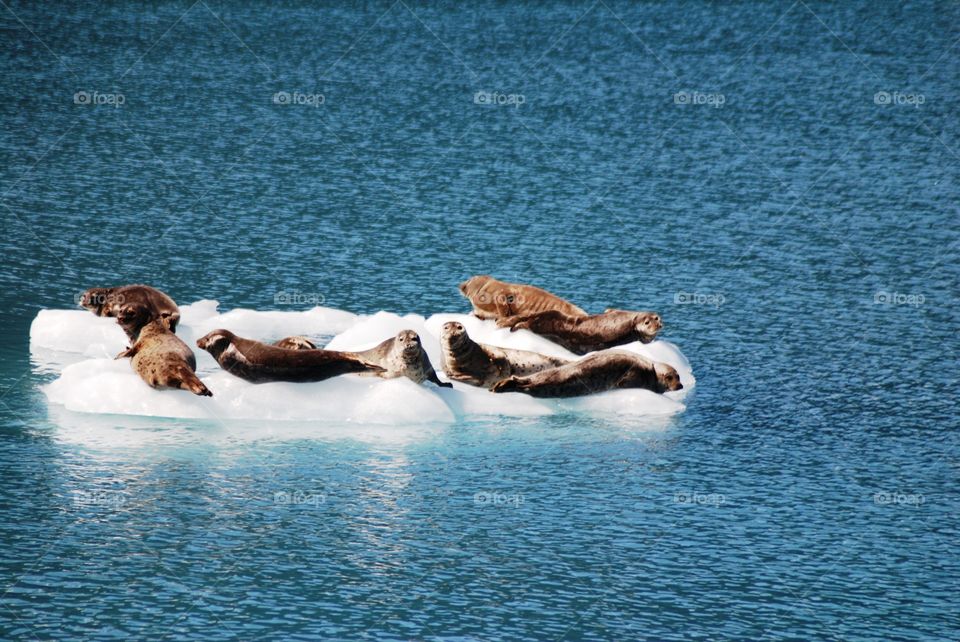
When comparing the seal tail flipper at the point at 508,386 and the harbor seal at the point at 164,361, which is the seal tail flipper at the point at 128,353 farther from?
the seal tail flipper at the point at 508,386

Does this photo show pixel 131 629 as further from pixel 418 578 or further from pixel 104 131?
pixel 104 131

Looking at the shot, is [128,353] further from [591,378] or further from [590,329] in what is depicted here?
[590,329]

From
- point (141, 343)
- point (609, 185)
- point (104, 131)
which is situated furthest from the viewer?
point (104, 131)

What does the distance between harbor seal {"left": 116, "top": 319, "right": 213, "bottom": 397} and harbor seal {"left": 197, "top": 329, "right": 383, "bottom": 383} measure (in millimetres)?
505

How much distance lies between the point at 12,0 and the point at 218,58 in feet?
32.0

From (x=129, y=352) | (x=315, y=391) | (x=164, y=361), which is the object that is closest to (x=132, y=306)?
(x=129, y=352)

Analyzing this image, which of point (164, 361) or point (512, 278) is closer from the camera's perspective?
point (164, 361)

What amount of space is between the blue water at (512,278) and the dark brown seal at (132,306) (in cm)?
112

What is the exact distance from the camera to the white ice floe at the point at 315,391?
700 inches

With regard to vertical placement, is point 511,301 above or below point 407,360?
above

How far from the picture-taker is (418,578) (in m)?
13.9

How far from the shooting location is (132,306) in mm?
19781

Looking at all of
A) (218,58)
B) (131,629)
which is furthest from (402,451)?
(218,58)

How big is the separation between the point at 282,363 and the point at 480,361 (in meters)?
2.59
